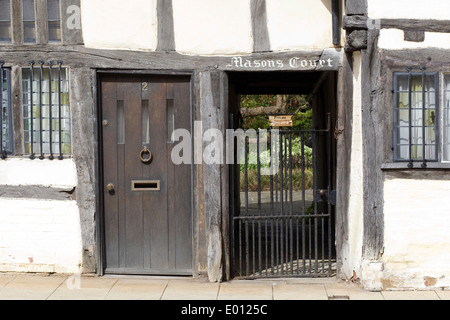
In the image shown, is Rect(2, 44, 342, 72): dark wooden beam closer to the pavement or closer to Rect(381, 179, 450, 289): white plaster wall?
Rect(381, 179, 450, 289): white plaster wall

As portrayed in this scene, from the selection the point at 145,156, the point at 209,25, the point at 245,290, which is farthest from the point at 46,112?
the point at 245,290

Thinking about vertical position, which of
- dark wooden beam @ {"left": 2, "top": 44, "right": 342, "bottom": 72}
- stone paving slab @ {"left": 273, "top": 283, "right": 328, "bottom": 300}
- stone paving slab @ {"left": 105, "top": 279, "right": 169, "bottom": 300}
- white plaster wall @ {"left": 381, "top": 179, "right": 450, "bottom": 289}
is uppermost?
dark wooden beam @ {"left": 2, "top": 44, "right": 342, "bottom": 72}

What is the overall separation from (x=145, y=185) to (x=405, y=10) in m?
3.18

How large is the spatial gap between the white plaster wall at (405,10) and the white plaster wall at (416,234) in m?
1.61

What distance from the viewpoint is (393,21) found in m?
6.04

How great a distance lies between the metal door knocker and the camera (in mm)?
6570

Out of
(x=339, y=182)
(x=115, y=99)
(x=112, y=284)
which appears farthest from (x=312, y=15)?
(x=112, y=284)

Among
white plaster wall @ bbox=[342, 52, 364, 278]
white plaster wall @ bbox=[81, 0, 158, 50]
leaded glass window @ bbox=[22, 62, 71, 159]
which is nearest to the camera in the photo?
white plaster wall @ bbox=[342, 52, 364, 278]

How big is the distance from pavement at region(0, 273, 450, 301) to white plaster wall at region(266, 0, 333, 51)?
2478 mm

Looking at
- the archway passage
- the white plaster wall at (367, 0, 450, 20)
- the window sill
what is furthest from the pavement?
the white plaster wall at (367, 0, 450, 20)

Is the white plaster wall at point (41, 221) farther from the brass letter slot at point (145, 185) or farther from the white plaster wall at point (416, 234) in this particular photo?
the white plaster wall at point (416, 234)

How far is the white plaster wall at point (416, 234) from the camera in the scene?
6.12 meters

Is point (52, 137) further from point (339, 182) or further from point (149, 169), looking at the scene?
point (339, 182)

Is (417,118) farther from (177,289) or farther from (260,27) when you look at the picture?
(177,289)
